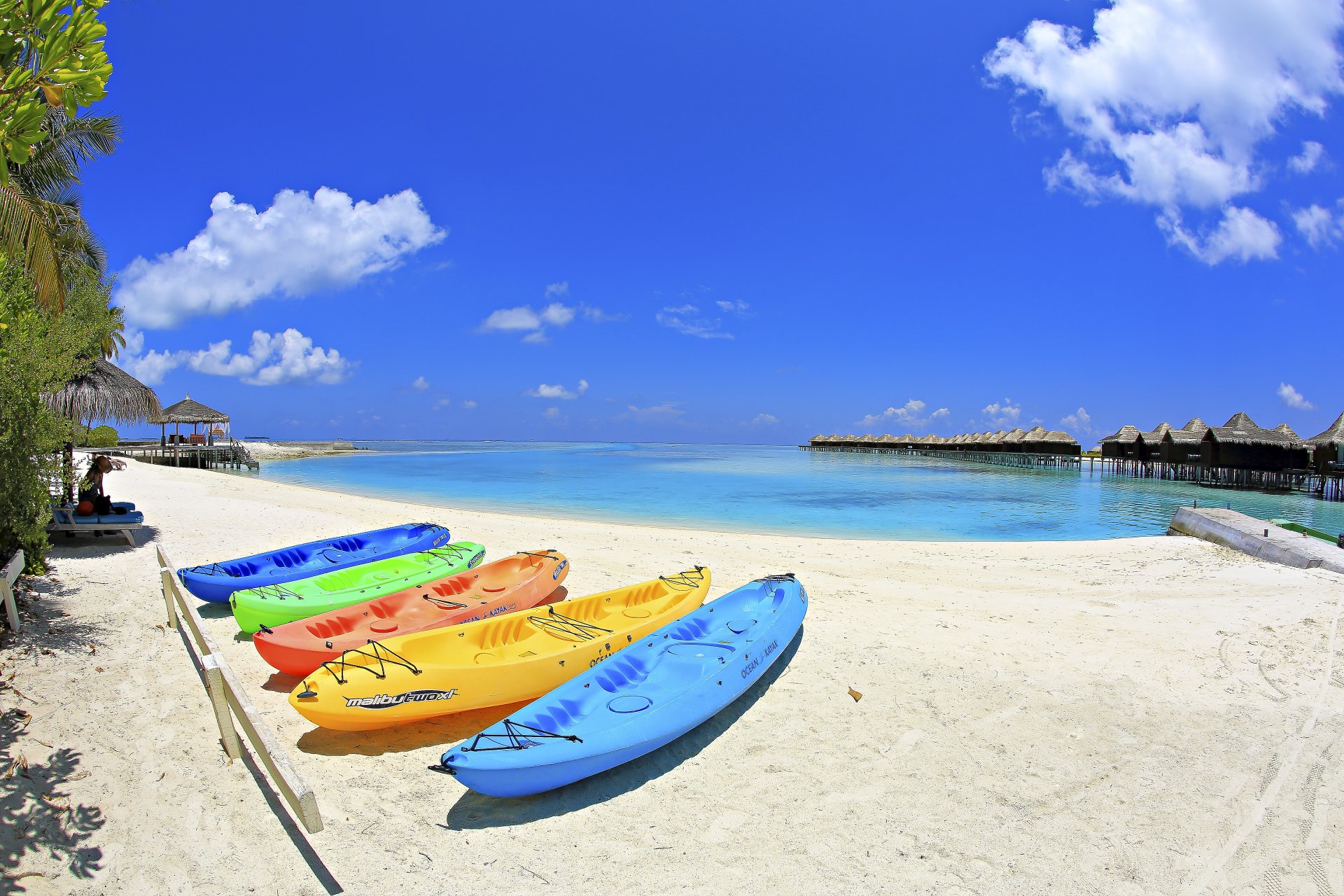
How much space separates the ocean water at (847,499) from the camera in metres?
15.9

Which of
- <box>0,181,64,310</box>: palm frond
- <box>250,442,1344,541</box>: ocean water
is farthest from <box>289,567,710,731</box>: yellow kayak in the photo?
<box>250,442,1344,541</box>: ocean water

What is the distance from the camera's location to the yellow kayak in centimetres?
382

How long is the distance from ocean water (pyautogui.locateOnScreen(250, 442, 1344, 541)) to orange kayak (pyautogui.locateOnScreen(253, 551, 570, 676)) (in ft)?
27.5

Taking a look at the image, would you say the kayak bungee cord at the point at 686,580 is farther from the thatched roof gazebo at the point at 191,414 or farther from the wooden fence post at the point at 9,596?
the thatched roof gazebo at the point at 191,414

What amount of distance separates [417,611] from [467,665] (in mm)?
1751

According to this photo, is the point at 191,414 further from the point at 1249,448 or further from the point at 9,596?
the point at 1249,448

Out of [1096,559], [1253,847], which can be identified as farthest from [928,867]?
[1096,559]

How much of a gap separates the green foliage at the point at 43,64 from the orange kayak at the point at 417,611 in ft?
11.6

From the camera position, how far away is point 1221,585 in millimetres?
8359

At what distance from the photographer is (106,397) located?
597 inches

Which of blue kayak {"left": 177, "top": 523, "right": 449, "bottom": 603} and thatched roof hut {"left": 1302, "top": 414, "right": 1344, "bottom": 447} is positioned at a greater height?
thatched roof hut {"left": 1302, "top": 414, "right": 1344, "bottom": 447}

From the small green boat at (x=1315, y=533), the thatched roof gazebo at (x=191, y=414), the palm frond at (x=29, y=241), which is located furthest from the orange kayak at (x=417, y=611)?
the thatched roof gazebo at (x=191, y=414)

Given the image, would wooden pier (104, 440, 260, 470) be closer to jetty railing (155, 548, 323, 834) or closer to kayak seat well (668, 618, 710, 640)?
jetty railing (155, 548, 323, 834)

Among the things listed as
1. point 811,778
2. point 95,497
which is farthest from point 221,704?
point 95,497
